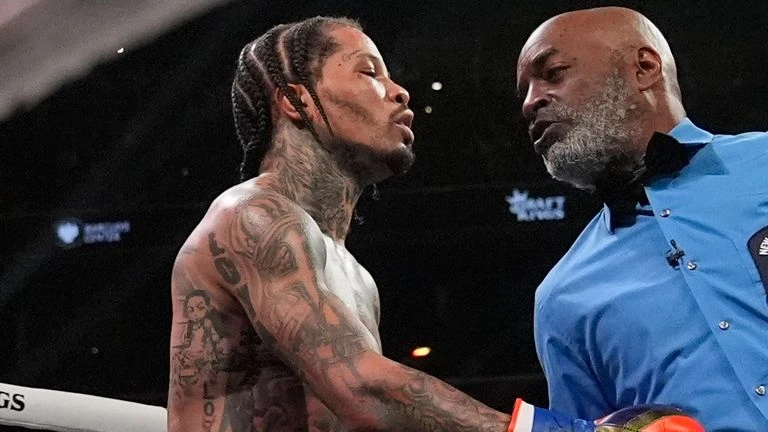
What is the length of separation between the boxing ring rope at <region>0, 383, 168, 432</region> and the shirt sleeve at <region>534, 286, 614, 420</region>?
0.80 m

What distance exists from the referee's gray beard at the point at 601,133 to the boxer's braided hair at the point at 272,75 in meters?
0.41

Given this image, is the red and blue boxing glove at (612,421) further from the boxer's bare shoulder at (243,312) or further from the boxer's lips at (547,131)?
the boxer's lips at (547,131)

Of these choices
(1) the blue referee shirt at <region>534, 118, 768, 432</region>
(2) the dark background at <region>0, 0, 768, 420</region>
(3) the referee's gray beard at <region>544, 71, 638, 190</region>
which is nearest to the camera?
(1) the blue referee shirt at <region>534, 118, 768, 432</region>

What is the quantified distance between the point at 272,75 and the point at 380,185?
2705 mm

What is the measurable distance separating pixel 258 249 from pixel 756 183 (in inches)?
30.4

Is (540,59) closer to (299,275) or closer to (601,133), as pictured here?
(601,133)

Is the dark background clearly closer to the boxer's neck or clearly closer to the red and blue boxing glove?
the boxer's neck

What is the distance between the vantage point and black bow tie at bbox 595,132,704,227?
5.62 feet

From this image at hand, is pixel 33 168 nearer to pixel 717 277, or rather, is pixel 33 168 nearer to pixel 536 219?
pixel 536 219

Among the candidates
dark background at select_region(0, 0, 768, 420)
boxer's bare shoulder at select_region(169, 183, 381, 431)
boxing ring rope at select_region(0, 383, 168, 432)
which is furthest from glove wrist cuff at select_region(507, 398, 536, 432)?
dark background at select_region(0, 0, 768, 420)

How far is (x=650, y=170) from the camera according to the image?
5.67ft

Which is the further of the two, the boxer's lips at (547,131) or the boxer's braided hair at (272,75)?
the boxer's lips at (547,131)

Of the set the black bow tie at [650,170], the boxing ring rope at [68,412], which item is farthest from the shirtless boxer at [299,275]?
the boxing ring rope at [68,412]

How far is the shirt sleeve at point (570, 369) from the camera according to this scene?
1.70 metres
